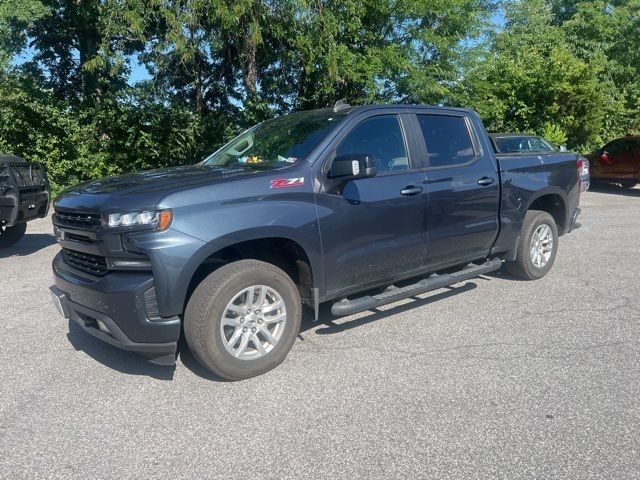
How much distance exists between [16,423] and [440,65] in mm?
14273

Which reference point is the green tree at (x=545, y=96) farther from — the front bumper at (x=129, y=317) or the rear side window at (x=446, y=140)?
the front bumper at (x=129, y=317)

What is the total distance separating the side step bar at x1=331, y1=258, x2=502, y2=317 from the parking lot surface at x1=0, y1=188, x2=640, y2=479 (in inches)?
13.6

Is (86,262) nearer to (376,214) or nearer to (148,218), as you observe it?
(148,218)

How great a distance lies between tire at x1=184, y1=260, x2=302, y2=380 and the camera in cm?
364

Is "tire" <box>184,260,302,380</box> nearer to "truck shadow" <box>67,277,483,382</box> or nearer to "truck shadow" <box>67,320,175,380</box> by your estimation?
"truck shadow" <box>67,277,483,382</box>

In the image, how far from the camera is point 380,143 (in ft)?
15.5

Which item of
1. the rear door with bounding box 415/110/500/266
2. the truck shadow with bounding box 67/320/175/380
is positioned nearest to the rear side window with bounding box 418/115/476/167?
the rear door with bounding box 415/110/500/266

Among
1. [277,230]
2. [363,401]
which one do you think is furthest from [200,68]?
[363,401]

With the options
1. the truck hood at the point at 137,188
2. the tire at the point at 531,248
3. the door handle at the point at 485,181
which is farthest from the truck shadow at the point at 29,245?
Result: the tire at the point at 531,248

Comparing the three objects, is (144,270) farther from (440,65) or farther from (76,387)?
(440,65)

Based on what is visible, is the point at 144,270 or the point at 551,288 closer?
the point at 144,270

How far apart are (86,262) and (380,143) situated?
2.48 meters

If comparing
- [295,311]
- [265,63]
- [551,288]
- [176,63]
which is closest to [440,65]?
[265,63]

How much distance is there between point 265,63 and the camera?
15.2 meters
